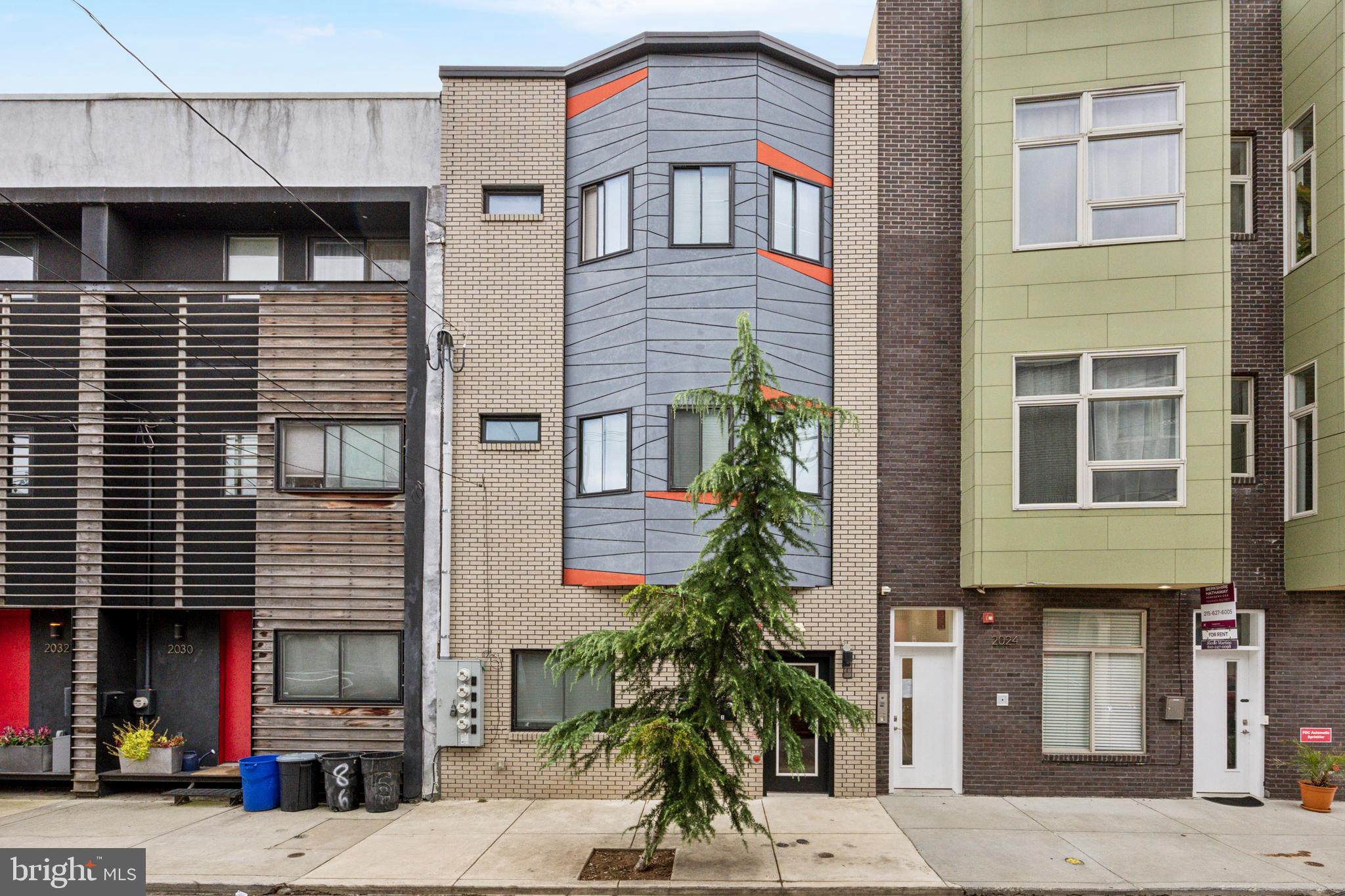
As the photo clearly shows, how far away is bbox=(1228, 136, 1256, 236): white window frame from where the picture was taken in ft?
43.6

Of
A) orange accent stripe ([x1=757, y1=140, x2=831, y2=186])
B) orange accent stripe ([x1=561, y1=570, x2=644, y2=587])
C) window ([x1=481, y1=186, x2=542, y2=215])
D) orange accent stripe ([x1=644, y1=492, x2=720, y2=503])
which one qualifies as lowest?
orange accent stripe ([x1=561, y1=570, x2=644, y2=587])

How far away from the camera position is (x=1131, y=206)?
12.2 m

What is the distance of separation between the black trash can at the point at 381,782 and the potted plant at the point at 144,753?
3.23 m

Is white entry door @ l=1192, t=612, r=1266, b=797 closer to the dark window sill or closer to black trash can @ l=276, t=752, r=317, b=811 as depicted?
the dark window sill

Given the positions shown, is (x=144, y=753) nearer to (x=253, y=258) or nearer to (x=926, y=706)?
(x=253, y=258)

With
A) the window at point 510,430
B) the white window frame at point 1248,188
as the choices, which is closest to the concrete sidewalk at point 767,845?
the window at point 510,430

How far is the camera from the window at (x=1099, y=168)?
12.2m

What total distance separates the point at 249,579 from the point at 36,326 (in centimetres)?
499

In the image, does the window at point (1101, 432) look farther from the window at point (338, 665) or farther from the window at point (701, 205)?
the window at point (338, 665)

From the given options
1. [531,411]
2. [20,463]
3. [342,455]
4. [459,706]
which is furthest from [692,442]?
[20,463]

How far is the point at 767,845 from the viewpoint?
34.0 ft

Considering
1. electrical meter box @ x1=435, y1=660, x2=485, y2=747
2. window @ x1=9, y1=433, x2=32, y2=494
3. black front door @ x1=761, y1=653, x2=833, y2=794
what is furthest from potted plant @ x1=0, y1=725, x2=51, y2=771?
black front door @ x1=761, y1=653, x2=833, y2=794

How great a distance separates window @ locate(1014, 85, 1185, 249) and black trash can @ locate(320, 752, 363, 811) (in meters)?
11.8

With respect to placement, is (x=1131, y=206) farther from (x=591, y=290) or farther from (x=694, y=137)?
(x=591, y=290)
